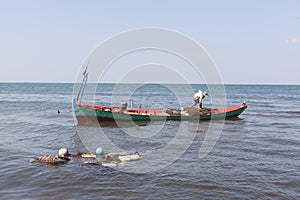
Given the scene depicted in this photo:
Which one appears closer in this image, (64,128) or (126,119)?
(64,128)

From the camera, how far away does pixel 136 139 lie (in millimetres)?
18016

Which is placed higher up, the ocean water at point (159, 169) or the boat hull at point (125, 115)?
the boat hull at point (125, 115)

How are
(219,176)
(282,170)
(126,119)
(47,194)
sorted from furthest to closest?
(126,119), (282,170), (219,176), (47,194)

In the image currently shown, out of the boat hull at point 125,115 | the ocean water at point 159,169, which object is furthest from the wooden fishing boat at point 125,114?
the ocean water at point 159,169

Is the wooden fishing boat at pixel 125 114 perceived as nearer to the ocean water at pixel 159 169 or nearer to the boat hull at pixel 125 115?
the boat hull at pixel 125 115

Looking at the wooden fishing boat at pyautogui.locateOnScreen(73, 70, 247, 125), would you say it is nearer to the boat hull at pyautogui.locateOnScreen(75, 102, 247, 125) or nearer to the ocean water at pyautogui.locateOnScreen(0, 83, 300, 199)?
the boat hull at pyautogui.locateOnScreen(75, 102, 247, 125)

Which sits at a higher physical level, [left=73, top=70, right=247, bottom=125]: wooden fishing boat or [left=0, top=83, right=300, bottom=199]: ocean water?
[left=73, top=70, right=247, bottom=125]: wooden fishing boat

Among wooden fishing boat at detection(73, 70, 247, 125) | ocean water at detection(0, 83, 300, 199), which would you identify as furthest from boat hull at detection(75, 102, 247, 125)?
ocean water at detection(0, 83, 300, 199)

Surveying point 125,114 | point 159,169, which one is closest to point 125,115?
point 125,114

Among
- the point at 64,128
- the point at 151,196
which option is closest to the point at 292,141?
the point at 151,196

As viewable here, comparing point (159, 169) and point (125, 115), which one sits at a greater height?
point (125, 115)

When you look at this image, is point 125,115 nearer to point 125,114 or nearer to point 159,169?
point 125,114

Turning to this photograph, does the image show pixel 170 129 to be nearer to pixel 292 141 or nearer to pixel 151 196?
pixel 292 141

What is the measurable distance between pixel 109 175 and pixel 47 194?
252cm
